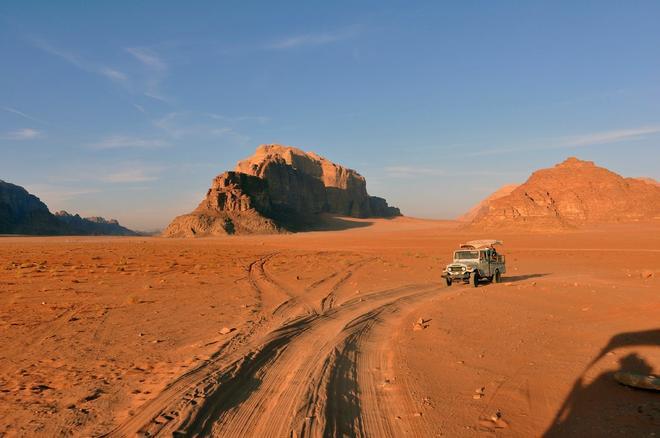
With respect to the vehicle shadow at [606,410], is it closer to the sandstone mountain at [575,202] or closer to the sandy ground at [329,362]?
the sandy ground at [329,362]

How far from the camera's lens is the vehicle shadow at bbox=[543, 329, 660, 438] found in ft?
19.2

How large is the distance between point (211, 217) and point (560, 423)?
126 meters

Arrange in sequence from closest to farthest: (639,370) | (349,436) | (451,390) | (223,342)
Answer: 1. (349,436)
2. (451,390)
3. (639,370)
4. (223,342)

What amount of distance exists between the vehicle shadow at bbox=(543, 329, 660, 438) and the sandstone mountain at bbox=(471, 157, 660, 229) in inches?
3514

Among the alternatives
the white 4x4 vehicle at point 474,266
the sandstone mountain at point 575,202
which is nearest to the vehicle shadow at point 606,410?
the white 4x4 vehicle at point 474,266

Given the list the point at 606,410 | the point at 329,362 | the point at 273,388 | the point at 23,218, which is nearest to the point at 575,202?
the point at 329,362

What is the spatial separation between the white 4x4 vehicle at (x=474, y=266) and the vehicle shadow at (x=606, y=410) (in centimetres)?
1322

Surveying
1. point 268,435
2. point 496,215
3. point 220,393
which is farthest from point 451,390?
point 496,215

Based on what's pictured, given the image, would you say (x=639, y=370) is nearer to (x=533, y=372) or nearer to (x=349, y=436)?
(x=533, y=372)

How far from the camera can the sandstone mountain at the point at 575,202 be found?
317ft

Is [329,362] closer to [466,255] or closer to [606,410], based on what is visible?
[606,410]

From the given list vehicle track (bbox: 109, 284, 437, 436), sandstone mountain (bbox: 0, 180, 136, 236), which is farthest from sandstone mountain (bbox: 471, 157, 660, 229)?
sandstone mountain (bbox: 0, 180, 136, 236)

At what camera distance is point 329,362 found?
9039mm

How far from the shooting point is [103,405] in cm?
710
